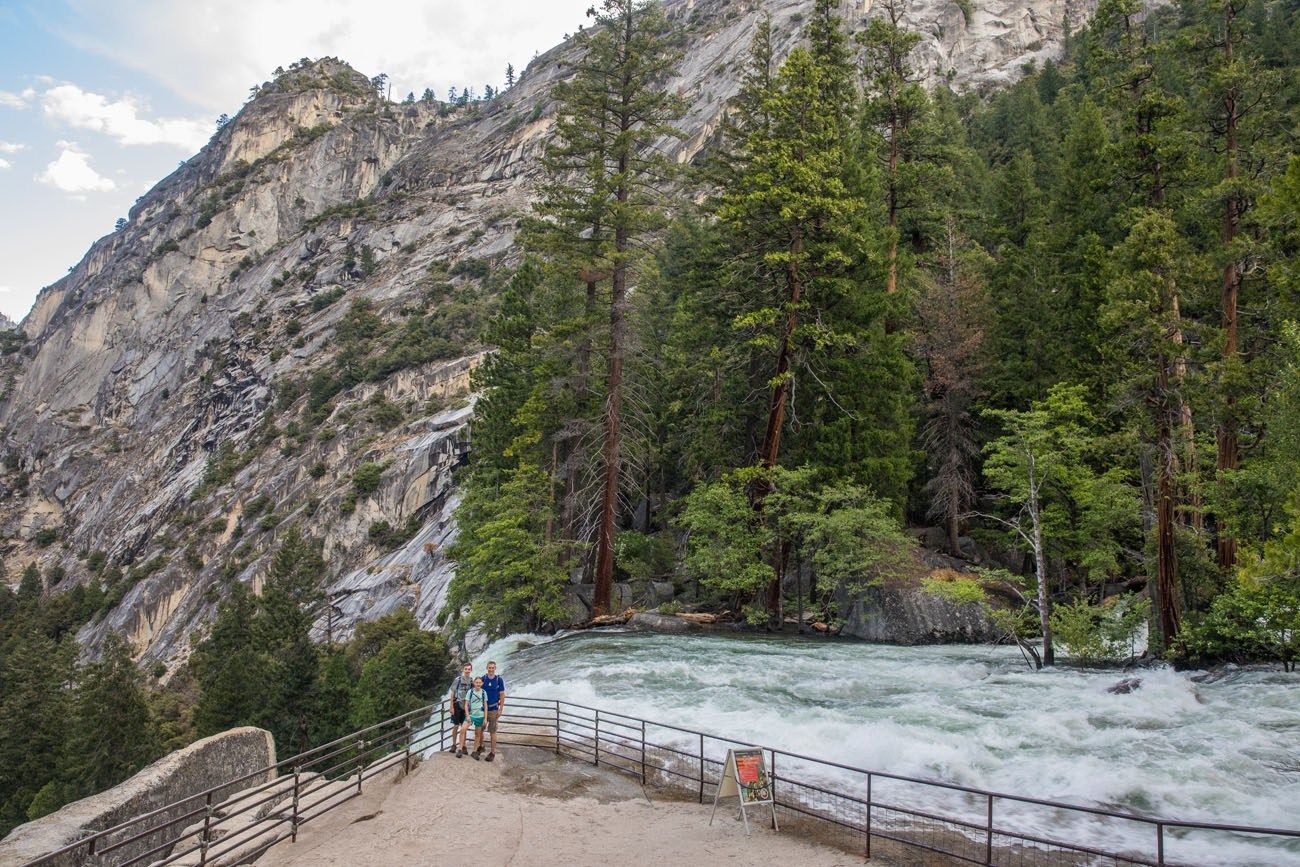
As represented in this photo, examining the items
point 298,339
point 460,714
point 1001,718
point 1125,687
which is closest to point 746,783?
point 460,714

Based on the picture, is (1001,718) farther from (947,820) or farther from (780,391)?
(780,391)

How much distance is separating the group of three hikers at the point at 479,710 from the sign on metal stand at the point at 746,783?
4.20 m

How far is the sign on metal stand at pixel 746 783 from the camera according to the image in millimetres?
8086

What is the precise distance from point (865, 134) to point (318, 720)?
3990 cm

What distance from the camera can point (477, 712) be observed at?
11.4 meters

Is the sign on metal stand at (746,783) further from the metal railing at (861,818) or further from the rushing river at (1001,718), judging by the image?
the rushing river at (1001,718)

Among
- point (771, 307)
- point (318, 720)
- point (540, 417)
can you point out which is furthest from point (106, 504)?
point (771, 307)

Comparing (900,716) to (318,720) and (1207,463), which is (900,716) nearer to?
(1207,463)

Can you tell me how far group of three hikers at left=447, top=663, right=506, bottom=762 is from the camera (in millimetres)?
11312

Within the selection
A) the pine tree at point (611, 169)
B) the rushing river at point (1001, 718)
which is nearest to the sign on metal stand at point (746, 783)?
the rushing river at point (1001, 718)

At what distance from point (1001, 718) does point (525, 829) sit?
792 centimetres

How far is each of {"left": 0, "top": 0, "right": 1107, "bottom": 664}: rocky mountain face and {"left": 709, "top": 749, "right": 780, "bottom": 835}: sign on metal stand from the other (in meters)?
39.5

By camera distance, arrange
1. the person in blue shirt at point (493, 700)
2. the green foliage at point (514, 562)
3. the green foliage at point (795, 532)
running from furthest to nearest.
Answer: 1. the green foliage at point (514, 562)
2. the green foliage at point (795, 532)
3. the person in blue shirt at point (493, 700)

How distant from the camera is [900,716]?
40.2ft
